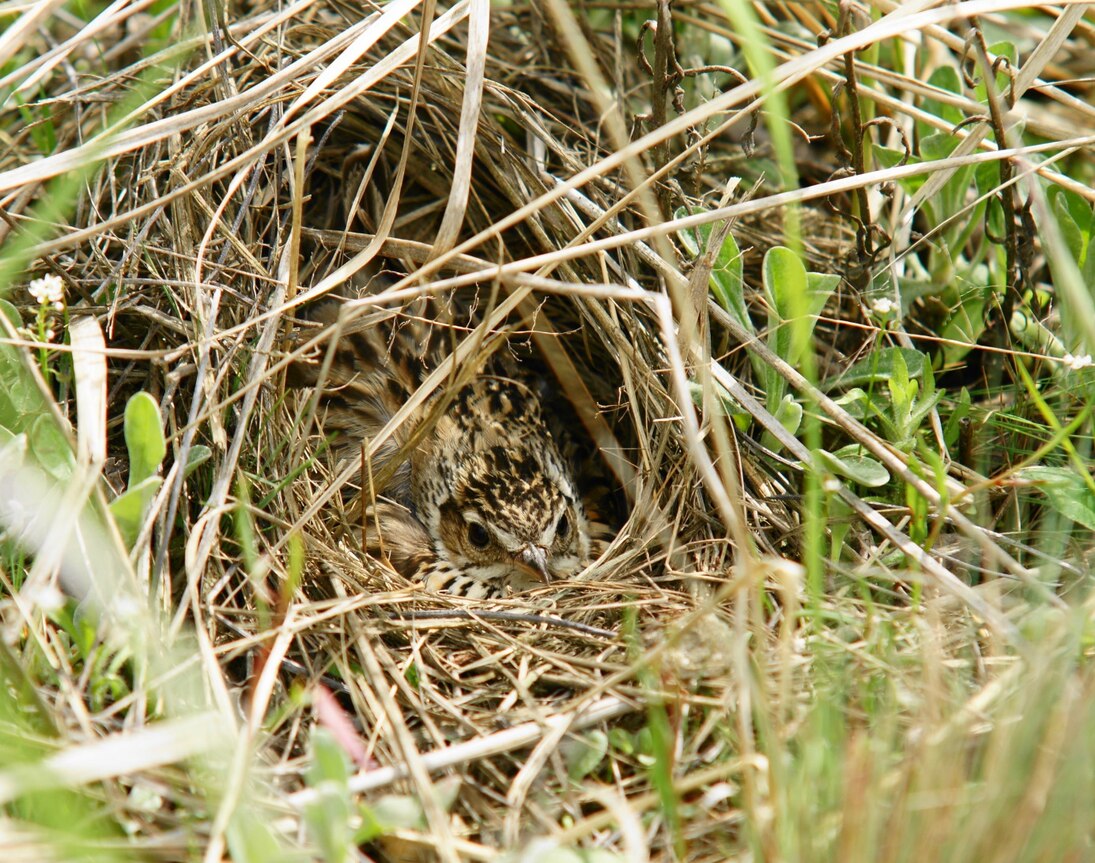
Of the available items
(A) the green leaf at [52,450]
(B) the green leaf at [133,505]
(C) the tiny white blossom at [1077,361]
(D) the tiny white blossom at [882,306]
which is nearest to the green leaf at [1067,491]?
(C) the tiny white blossom at [1077,361]

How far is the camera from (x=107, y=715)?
2.55 meters

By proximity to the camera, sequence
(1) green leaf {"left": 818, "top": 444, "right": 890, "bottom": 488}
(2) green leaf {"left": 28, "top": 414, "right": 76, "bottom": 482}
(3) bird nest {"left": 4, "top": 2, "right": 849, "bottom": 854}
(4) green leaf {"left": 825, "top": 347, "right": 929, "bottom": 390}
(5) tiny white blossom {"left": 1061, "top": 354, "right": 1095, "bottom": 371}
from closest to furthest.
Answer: (3) bird nest {"left": 4, "top": 2, "right": 849, "bottom": 854}, (2) green leaf {"left": 28, "top": 414, "right": 76, "bottom": 482}, (1) green leaf {"left": 818, "top": 444, "right": 890, "bottom": 488}, (5) tiny white blossom {"left": 1061, "top": 354, "right": 1095, "bottom": 371}, (4) green leaf {"left": 825, "top": 347, "right": 929, "bottom": 390}

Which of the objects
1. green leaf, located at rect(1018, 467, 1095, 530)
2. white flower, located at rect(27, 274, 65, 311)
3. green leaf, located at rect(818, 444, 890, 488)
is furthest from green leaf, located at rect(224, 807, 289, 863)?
green leaf, located at rect(1018, 467, 1095, 530)

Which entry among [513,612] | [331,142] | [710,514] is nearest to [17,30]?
[331,142]

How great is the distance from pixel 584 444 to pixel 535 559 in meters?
0.90

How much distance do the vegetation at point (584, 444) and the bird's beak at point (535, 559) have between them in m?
0.19

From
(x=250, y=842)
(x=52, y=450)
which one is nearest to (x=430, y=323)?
(x=52, y=450)

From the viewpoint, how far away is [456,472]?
4.07 m

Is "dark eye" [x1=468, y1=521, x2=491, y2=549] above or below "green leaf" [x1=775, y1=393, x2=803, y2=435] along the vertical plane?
below

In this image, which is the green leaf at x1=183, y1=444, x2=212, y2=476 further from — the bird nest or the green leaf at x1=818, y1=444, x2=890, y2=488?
the green leaf at x1=818, y1=444, x2=890, y2=488

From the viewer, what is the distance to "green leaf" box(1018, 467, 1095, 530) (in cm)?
313

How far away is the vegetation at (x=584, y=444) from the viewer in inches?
89.7

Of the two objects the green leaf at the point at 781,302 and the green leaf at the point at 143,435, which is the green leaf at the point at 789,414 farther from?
the green leaf at the point at 143,435

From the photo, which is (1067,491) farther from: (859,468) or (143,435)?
(143,435)
